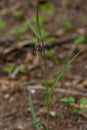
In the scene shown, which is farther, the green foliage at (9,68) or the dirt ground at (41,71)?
the green foliage at (9,68)

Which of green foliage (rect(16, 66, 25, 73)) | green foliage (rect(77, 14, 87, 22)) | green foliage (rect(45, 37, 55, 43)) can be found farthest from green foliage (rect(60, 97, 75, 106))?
green foliage (rect(77, 14, 87, 22))

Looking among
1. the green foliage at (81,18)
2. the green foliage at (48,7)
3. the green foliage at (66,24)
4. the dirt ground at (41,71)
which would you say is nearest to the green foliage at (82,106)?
the dirt ground at (41,71)

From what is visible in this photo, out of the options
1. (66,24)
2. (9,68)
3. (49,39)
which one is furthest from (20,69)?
(66,24)

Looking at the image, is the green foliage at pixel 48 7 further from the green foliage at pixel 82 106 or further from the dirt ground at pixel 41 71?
the green foliage at pixel 82 106

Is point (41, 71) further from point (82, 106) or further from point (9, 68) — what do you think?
point (82, 106)

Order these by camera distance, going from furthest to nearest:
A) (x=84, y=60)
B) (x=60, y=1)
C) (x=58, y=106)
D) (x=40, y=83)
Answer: (x=60, y=1) → (x=84, y=60) → (x=40, y=83) → (x=58, y=106)

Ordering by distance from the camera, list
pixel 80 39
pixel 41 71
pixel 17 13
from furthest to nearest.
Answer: pixel 17 13, pixel 80 39, pixel 41 71

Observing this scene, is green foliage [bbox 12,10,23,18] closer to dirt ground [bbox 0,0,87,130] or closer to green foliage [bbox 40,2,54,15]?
dirt ground [bbox 0,0,87,130]

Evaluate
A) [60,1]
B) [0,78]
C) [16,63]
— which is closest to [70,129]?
[0,78]

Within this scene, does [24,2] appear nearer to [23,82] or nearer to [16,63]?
[16,63]
